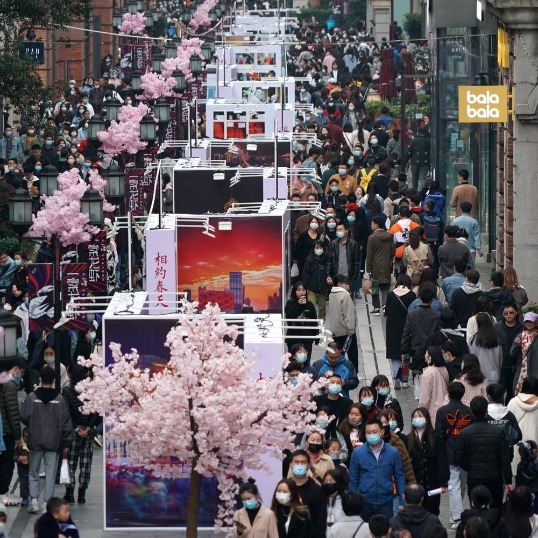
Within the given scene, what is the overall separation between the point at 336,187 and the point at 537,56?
7521mm

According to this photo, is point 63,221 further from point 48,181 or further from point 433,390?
point 433,390

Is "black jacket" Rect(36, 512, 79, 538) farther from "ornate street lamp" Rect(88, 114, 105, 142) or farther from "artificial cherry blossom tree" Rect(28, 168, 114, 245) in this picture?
"ornate street lamp" Rect(88, 114, 105, 142)

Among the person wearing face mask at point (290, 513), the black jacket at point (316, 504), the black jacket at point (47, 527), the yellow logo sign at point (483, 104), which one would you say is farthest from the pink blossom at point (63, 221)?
the black jacket at point (47, 527)

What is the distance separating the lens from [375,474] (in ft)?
61.7

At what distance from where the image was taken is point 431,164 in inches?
1586

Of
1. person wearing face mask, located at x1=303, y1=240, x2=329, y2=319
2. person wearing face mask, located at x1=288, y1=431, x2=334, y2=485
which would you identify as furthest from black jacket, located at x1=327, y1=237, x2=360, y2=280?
person wearing face mask, located at x1=288, y1=431, x2=334, y2=485

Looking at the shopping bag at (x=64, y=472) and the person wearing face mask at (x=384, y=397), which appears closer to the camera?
the person wearing face mask at (x=384, y=397)

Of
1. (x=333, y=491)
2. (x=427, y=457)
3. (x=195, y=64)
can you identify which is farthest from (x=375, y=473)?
(x=195, y=64)

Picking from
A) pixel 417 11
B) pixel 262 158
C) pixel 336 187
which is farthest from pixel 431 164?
pixel 417 11

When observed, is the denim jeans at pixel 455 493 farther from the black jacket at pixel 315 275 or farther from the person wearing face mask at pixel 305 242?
the person wearing face mask at pixel 305 242

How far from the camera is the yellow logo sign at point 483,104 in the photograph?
29156 millimetres

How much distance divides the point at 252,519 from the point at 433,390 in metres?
4.31

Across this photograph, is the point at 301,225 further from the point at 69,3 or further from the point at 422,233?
the point at 69,3

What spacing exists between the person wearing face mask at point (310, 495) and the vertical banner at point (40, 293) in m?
6.94
